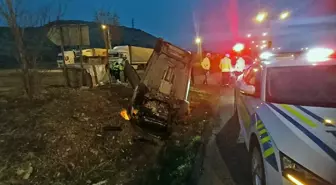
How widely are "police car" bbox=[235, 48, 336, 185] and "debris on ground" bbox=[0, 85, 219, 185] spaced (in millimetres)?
1592

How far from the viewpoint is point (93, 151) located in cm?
552

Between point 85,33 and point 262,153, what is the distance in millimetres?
8403

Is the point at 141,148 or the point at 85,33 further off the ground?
the point at 85,33

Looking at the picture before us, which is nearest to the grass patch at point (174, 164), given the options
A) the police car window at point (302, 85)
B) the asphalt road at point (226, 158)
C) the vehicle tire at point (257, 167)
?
the asphalt road at point (226, 158)

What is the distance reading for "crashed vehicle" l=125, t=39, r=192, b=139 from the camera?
6.75 meters

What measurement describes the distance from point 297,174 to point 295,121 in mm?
736

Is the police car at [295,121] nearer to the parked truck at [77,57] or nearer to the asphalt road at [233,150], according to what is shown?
the asphalt road at [233,150]

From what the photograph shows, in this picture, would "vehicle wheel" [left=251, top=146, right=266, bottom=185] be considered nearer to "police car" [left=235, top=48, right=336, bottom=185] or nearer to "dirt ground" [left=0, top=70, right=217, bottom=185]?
"police car" [left=235, top=48, right=336, bottom=185]

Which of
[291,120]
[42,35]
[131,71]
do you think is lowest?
[291,120]

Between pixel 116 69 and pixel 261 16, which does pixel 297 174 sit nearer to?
pixel 261 16

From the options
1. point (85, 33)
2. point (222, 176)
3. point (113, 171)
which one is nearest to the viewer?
point (222, 176)

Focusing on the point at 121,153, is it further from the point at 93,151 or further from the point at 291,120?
the point at 291,120

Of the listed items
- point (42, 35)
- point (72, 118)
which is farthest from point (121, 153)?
point (42, 35)

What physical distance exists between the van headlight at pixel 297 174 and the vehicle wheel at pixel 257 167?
0.64 metres
